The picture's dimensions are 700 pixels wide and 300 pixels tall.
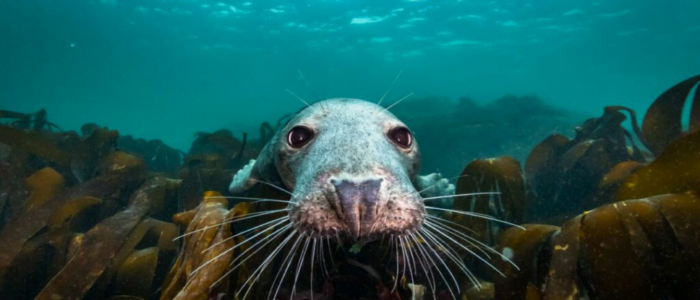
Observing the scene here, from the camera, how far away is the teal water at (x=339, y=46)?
33312 mm

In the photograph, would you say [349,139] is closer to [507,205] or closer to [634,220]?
[634,220]

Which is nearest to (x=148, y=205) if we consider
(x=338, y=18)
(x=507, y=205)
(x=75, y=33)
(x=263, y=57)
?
(x=507, y=205)

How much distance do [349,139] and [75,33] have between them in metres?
51.5

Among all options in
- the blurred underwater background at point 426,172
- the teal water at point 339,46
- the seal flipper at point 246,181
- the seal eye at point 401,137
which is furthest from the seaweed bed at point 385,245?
the teal water at point 339,46

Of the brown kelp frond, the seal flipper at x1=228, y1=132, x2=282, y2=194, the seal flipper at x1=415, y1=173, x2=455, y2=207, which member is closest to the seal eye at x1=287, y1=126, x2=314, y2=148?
the seal flipper at x1=228, y1=132, x2=282, y2=194

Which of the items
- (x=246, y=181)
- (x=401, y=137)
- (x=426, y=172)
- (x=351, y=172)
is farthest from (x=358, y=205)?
(x=426, y=172)

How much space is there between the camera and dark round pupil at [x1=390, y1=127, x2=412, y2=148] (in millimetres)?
2076

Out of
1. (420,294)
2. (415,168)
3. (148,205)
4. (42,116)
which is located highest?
(42,116)

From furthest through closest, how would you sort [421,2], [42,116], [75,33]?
[75,33] < [421,2] < [42,116]

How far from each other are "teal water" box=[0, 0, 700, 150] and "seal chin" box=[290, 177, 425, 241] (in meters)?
26.7

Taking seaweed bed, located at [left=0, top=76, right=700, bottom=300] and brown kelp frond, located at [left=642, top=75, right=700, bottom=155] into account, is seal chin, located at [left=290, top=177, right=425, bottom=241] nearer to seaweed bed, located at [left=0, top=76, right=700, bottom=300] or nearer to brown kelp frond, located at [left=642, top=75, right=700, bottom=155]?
seaweed bed, located at [left=0, top=76, right=700, bottom=300]

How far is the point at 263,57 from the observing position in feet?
182

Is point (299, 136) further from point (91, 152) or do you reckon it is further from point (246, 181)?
point (91, 152)

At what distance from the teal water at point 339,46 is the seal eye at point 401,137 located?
85.1 feet
